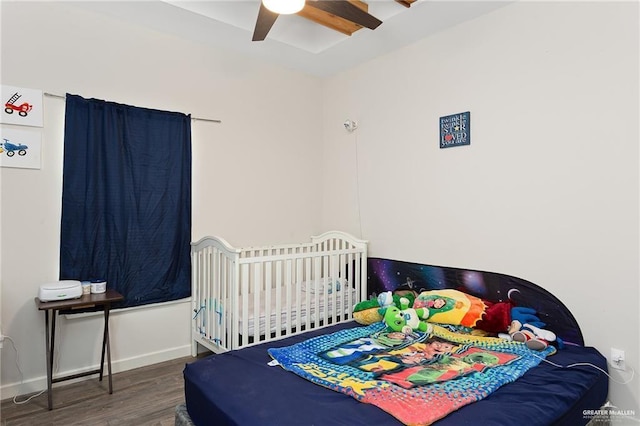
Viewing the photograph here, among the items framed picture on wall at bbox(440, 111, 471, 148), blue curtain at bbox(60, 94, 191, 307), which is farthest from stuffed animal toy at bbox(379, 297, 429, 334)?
blue curtain at bbox(60, 94, 191, 307)

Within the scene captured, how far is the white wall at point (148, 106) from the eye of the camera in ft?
8.51

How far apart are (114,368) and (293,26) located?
303cm

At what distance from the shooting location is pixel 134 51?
3018 mm

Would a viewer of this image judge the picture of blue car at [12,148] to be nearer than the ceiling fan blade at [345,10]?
No

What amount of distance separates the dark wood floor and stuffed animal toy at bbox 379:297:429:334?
144 centimetres

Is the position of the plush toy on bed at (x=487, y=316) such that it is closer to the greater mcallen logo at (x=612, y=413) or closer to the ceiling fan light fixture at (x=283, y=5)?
the greater mcallen logo at (x=612, y=413)

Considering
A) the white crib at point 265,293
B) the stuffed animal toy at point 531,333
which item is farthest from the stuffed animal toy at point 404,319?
the white crib at point 265,293

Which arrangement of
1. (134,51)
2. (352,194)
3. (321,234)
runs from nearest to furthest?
(134,51)
(352,194)
(321,234)

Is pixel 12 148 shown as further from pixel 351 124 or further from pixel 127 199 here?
pixel 351 124

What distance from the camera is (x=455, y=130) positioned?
9.68 ft

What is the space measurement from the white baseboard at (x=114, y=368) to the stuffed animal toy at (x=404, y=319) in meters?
1.76

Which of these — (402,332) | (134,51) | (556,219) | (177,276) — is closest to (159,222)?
(177,276)

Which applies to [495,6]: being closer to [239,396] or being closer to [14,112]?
[239,396]

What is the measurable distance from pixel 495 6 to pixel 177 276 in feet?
10.2
